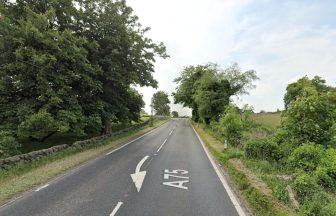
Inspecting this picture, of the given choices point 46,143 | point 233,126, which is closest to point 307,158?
point 233,126

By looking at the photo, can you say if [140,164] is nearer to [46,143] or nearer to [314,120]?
[314,120]

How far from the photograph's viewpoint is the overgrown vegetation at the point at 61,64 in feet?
70.8

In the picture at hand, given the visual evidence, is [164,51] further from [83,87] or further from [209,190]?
[209,190]

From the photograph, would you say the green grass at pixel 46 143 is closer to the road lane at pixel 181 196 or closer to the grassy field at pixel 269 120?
the road lane at pixel 181 196

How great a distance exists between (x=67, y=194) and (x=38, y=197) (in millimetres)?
885

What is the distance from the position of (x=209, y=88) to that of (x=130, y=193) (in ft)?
117

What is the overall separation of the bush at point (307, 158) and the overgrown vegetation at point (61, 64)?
15.1 metres

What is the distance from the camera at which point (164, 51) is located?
34031 mm

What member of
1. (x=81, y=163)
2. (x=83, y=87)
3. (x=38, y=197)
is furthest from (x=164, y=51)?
(x=38, y=197)

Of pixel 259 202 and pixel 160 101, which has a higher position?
pixel 160 101

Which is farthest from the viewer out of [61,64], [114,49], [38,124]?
[114,49]

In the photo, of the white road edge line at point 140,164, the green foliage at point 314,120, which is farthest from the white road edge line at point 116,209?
the green foliage at point 314,120

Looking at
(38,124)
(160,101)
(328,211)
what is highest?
(160,101)

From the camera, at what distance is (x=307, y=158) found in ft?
43.1
